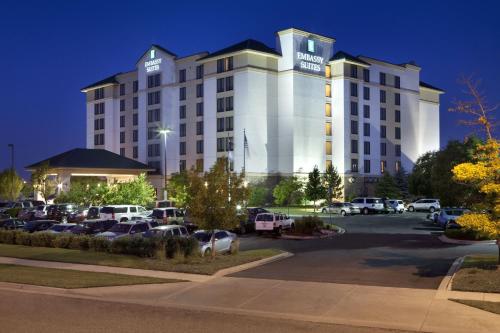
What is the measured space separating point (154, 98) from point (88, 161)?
63.5 feet

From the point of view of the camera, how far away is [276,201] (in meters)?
72.1

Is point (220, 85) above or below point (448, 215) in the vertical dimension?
above

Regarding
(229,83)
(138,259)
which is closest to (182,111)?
(229,83)

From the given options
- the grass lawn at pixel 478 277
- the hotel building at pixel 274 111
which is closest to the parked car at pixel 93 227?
the grass lawn at pixel 478 277

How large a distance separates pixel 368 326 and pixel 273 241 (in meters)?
20.6

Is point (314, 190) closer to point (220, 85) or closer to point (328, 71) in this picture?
point (220, 85)

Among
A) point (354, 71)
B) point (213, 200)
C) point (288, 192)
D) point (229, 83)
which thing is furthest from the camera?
point (354, 71)

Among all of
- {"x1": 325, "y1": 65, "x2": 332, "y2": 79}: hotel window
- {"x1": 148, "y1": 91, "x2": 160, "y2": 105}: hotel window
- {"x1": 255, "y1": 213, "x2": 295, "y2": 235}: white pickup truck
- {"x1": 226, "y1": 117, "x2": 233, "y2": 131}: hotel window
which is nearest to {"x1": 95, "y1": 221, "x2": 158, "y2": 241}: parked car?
{"x1": 255, "y1": 213, "x2": 295, "y2": 235}: white pickup truck

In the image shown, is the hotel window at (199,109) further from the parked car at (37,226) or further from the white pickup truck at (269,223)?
the parked car at (37,226)

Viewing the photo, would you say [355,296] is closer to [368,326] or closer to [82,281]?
[368,326]

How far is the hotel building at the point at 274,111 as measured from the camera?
7731cm

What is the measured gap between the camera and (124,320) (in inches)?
504

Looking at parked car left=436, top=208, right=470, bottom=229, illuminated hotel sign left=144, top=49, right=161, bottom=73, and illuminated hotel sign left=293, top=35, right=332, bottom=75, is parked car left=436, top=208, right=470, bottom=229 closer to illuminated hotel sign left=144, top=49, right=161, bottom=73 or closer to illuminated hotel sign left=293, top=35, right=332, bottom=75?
illuminated hotel sign left=293, top=35, right=332, bottom=75

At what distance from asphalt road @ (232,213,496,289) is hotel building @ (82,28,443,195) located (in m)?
38.1
